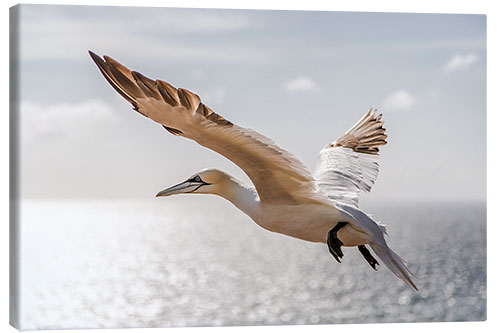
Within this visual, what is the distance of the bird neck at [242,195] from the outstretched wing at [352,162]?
0.50 m

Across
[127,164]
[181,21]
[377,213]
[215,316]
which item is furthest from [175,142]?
[377,213]

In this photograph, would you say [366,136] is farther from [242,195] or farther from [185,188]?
[185,188]

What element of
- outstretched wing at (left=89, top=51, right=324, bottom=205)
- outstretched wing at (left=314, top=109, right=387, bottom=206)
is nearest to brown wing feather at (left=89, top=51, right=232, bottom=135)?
outstretched wing at (left=89, top=51, right=324, bottom=205)

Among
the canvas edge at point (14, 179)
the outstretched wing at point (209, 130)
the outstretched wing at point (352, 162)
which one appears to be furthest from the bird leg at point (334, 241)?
the canvas edge at point (14, 179)

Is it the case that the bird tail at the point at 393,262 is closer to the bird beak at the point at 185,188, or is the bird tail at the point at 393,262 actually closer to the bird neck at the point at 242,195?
the bird neck at the point at 242,195

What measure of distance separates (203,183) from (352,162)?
1.19m

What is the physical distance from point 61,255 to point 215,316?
1.22 meters

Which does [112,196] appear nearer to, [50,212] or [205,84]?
[50,212]

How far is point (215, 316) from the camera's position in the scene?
632 centimetres

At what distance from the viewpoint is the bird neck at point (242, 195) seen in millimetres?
4938

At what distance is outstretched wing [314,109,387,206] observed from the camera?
17.6 ft

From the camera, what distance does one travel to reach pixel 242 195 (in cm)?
496

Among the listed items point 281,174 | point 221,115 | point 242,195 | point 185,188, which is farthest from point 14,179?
point 281,174

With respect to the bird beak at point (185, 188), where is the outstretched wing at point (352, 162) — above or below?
above
